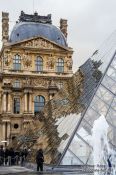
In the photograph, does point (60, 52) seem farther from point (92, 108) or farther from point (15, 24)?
point (92, 108)

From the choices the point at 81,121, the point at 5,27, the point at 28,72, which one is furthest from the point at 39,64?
the point at 81,121

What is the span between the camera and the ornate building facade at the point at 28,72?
5972 cm

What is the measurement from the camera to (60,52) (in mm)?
63438

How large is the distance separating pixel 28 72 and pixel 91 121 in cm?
4441

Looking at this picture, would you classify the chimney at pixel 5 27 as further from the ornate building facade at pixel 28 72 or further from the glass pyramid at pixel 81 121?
the glass pyramid at pixel 81 121

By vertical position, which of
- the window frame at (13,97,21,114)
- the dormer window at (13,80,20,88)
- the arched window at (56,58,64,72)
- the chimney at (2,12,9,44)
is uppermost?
the chimney at (2,12,9,44)

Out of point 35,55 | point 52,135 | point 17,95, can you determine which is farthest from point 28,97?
point 52,135

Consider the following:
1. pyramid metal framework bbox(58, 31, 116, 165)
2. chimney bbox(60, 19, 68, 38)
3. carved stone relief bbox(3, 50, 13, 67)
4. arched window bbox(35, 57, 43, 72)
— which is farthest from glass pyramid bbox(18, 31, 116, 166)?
chimney bbox(60, 19, 68, 38)

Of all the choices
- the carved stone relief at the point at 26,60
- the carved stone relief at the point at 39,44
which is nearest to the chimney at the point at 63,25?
the carved stone relief at the point at 39,44

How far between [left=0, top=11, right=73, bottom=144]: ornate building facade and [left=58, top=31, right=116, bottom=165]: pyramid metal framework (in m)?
39.1

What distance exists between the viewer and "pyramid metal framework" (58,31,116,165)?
55.8 ft

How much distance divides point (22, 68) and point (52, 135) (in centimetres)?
4065

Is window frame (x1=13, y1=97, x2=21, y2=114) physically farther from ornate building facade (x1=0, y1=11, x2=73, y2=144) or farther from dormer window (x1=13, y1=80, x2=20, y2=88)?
dormer window (x1=13, y1=80, x2=20, y2=88)

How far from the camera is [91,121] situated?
18.0m
